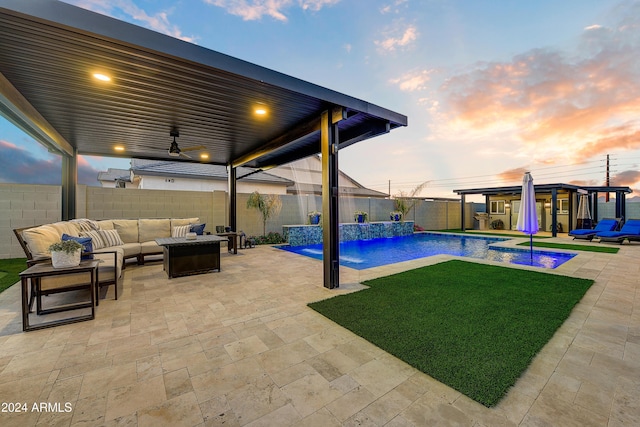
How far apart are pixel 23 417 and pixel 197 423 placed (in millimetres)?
1049

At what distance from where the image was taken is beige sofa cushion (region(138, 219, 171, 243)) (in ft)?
20.2

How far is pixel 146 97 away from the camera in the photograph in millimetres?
3699

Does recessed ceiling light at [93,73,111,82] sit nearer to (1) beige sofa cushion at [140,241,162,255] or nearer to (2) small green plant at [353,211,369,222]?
(1) beige sofa cushion at [140,241,162,255]

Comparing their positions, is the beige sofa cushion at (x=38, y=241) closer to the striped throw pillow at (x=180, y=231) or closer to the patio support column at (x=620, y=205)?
the striped throw pillow at (x=180, y=231)

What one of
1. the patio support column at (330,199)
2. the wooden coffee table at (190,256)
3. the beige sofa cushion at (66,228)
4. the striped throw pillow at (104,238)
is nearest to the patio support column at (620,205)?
the patio support column at (330,199)

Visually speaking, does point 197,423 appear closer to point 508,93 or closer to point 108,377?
point 108,377

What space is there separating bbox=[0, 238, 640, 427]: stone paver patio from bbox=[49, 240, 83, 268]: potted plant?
0.68m

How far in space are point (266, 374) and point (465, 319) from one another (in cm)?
216

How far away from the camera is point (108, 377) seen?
188 cm

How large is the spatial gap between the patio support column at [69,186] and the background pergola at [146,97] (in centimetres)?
3

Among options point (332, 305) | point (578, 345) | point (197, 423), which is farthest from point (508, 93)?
point (197, 423)

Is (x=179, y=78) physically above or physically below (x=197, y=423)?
above

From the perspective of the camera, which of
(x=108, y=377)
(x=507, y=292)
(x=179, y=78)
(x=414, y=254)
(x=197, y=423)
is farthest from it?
(x=414, y=254)

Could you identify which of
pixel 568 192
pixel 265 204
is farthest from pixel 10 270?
pixel 568 192
